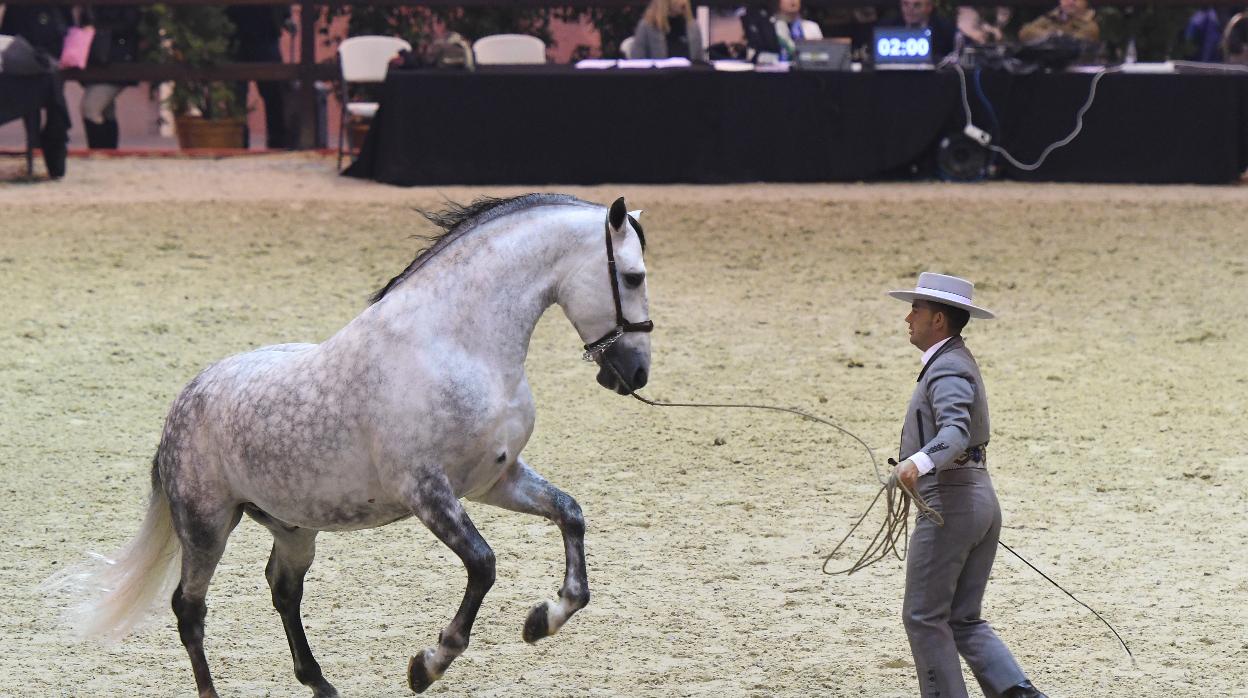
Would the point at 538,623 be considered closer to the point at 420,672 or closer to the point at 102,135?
the point at 420,672

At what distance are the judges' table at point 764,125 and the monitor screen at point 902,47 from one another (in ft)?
0.70

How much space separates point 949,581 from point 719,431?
384 centimetres

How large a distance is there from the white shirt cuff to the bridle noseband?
82 cm

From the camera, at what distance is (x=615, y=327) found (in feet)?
14.9

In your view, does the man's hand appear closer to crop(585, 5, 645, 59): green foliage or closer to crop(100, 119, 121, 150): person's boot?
crop(585, 5, 645, 59): green foliage

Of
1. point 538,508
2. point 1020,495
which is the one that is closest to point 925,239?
point 1020,495

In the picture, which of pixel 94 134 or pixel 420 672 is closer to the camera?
pixel 420 672

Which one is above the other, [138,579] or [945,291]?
[945,291]

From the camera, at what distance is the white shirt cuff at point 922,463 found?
4105 millimetres

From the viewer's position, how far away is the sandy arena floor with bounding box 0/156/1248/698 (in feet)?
17.3

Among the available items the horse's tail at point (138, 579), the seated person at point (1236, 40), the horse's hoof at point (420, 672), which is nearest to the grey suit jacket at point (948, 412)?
the horse's hoof at point (420, 672)

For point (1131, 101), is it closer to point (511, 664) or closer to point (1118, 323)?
point (1118, 323)

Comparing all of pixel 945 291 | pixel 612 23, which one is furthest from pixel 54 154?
pixel 945 291

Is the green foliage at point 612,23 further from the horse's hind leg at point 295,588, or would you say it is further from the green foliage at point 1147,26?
the horse's hind leg at point 295,588
